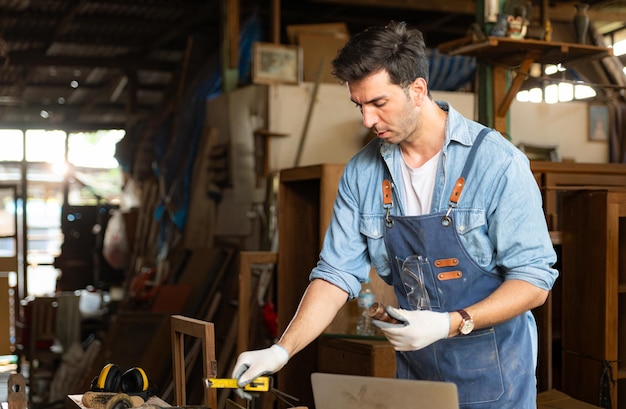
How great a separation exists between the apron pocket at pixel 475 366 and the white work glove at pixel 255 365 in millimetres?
476

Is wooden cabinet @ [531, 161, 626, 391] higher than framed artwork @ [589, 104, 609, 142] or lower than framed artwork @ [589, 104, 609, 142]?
lower

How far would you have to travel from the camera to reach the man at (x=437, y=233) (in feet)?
6.91

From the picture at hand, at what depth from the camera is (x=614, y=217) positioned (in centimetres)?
378

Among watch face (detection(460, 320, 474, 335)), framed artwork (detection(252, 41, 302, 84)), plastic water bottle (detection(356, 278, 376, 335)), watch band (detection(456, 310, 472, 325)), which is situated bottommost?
plastic water bottle (detection(356, 278, 376, 335))

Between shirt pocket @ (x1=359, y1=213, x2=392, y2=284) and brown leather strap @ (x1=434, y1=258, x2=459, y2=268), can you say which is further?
shirt pocket @ (x1=359, y1=213, x2=392, y2=284)

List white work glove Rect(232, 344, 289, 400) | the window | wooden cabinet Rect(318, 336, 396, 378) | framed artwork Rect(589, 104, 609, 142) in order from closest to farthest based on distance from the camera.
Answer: white work glove Rect(232, 344, 289, 400), wooden cabinet Rect(318, 336, 396, 378), framed artwork Rect(589, 104, 609, 142), the window

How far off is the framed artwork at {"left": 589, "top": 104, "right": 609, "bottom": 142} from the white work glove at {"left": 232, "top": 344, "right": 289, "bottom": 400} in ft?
21.6

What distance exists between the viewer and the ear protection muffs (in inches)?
101

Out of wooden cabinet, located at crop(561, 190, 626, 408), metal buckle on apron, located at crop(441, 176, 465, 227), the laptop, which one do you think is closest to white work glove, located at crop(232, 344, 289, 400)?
the laptop

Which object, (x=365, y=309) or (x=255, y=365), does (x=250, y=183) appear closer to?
(x=365, y=309)

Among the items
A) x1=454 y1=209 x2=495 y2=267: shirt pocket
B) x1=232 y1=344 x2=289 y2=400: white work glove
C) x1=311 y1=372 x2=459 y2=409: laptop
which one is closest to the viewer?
x1=311 y1=372 x2=459 y2=409: laptop

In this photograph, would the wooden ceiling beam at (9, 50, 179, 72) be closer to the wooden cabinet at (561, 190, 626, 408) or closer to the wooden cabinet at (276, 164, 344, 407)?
the wooden cabinet at (276, 164, 344, 407)

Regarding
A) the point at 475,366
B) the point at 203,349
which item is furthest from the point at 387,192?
the point at 203,349

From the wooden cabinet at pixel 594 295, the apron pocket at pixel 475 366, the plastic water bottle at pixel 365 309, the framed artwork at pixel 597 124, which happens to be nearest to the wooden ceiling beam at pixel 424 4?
the framed artwork at pixel 597 124
